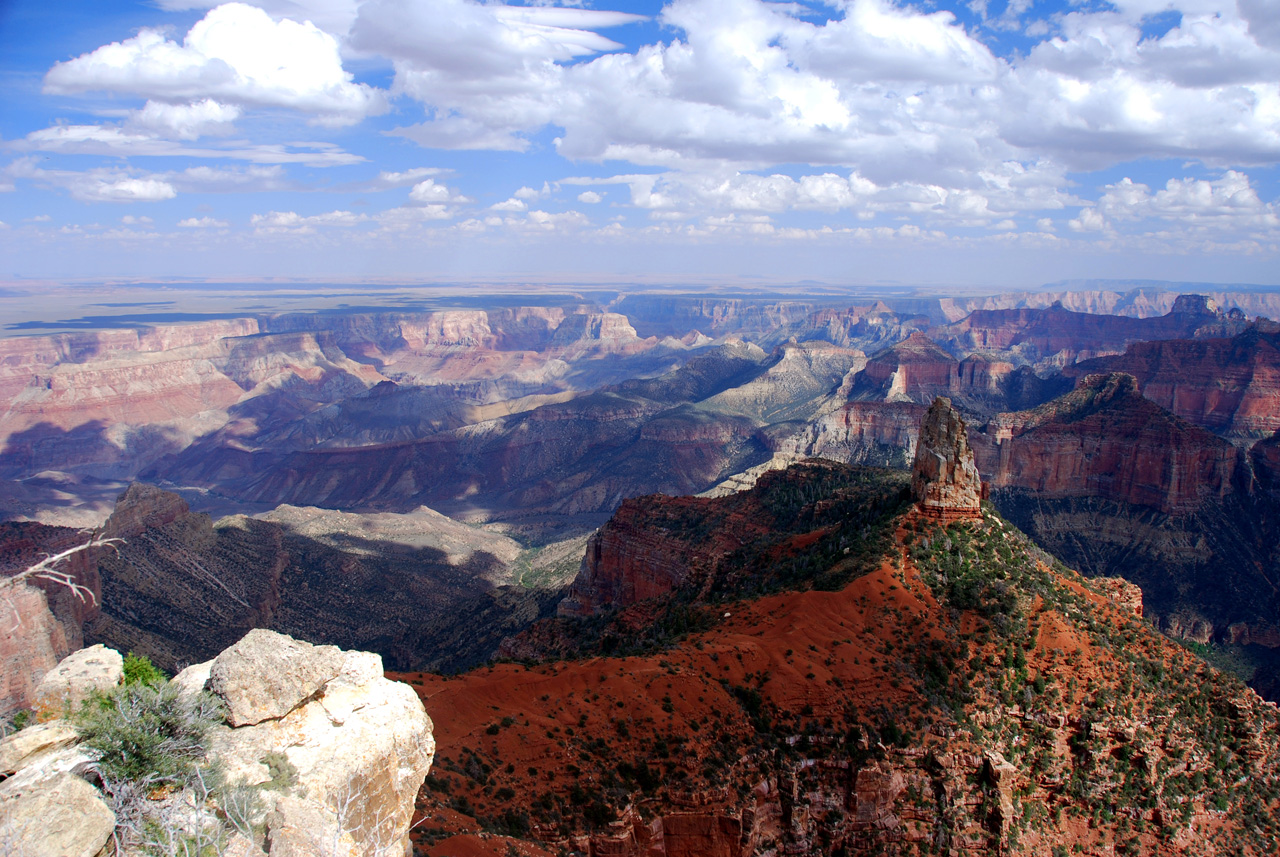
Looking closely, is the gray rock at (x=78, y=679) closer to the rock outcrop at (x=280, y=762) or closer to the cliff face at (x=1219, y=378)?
the rock outcrop at (x=280, y=762)

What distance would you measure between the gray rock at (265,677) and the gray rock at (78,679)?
2315mm

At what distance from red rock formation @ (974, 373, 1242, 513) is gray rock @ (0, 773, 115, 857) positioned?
402 ft

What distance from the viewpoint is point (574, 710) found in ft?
96.8

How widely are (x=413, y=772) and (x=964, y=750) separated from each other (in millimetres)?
21390

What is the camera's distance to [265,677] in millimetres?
15195

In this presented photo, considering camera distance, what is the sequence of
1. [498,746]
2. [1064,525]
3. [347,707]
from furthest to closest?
[1064,525] < [498,746] < [347,707]

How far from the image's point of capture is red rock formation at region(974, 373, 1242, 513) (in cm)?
10506

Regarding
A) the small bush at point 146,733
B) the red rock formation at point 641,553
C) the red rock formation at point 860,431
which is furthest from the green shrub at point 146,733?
the red rock formation at point 860,431

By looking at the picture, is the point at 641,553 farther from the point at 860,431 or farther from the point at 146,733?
the point at 860,431

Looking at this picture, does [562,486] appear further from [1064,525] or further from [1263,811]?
[1263,811]

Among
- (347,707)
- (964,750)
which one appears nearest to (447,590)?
(964,750)

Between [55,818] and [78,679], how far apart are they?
5.09 meters

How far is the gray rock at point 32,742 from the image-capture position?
12.4 m

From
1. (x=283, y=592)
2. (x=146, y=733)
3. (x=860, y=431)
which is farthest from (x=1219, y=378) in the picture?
(x=146, y=733)
